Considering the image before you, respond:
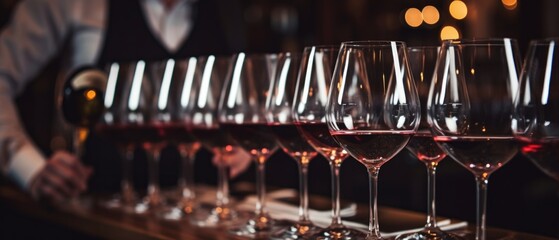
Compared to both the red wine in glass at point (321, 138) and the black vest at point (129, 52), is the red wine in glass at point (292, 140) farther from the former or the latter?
the black vest at point (129, 52)

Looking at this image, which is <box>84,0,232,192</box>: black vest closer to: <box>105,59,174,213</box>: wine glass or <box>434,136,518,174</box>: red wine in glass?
<box>105,59,174,213</box>: wine glass

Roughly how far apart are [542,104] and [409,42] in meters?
4.26

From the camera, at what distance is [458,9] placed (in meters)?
5.08

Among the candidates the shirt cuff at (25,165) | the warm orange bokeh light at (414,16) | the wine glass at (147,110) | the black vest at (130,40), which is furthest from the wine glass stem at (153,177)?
the warm orange bokeh light at (414,16)

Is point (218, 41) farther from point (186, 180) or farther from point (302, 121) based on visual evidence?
point (302, 121)

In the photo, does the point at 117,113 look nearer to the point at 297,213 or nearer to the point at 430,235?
the point at 297,213

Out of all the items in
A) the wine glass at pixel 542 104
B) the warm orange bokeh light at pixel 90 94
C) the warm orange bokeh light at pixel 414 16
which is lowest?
the warm orange bokeh light at pixel 90 94

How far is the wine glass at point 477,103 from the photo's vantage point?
1.09 meters

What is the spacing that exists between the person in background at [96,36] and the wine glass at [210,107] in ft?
2.64

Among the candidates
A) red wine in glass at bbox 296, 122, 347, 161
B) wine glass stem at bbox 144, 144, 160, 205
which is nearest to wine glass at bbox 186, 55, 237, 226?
wine glass stem at bbox 144, 144, 160, 205

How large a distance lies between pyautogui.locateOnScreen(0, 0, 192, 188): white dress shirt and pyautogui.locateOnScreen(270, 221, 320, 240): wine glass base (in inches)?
43.5

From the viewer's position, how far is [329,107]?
3.90 ft

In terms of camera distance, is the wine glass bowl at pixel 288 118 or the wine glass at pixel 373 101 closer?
the wine glass at pixel 373 101

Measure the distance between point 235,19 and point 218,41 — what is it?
0.14 m
